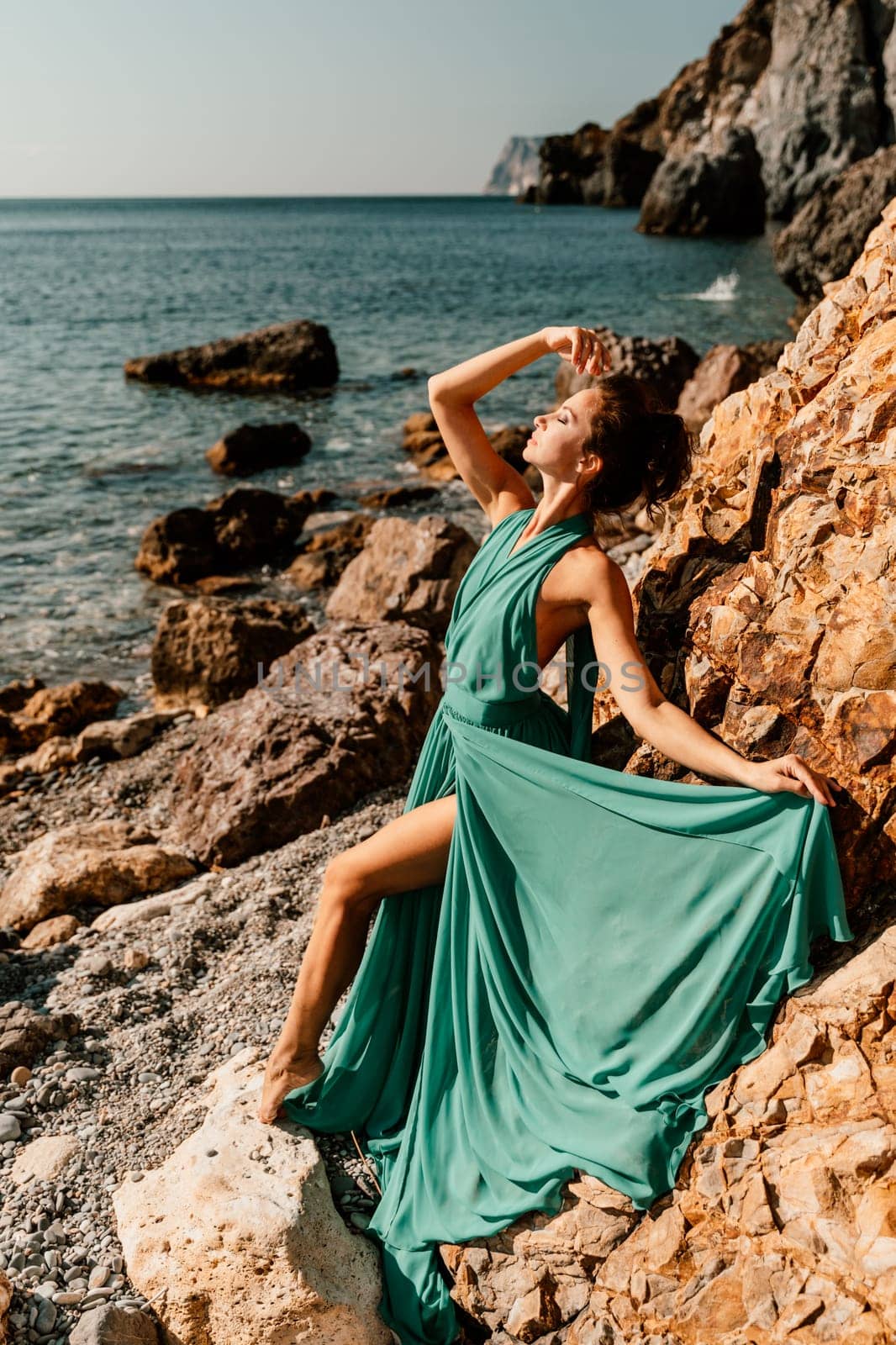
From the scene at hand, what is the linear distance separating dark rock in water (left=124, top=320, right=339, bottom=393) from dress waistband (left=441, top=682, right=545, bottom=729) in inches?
985

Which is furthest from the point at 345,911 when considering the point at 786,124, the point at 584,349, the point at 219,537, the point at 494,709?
the point at 786,124

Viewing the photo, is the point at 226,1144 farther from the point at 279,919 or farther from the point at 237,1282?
the point at 279,919

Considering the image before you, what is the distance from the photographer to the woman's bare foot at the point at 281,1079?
3.67m

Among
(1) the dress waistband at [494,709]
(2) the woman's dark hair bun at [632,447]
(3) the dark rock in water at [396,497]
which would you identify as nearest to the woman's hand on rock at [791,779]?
(1) the dress waistband at [494,709]

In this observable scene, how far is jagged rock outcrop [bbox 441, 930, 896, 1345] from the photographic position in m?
2.55

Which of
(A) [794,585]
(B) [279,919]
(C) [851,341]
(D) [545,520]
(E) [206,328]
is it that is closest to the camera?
(A) [794,585]

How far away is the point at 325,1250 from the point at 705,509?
2855 mm

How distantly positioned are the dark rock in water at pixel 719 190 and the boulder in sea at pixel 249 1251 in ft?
241

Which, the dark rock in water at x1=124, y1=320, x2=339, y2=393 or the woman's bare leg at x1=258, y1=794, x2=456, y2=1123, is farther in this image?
the dark rock in water at x1=124, y1=320, x2=339, y2=393

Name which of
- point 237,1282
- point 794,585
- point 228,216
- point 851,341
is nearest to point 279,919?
point 237,1282

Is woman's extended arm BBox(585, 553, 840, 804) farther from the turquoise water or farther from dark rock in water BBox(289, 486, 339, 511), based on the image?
dark rock in water BBox(289, 486, 339, 511)

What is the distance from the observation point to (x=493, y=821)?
338 cm

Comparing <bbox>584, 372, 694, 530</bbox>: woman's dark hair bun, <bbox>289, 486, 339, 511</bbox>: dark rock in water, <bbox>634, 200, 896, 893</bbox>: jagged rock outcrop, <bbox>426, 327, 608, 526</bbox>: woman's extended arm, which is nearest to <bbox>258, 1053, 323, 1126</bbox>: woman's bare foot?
<bbox>634, 200, 896, 893</bbox>: jagged rock outcrop

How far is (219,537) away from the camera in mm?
14664
